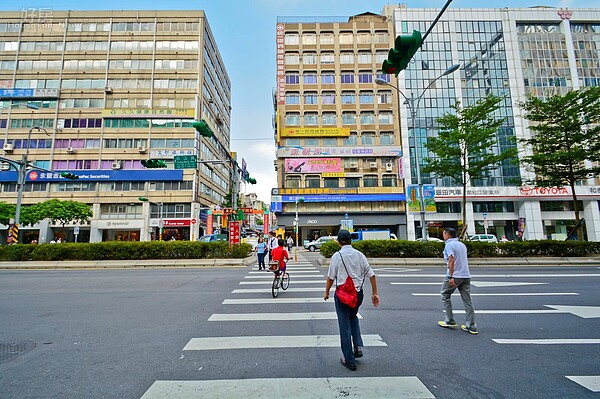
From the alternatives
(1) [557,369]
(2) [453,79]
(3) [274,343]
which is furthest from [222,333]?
(2) [453,79]

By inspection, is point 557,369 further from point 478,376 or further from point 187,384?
point 187,384

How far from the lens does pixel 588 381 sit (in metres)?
3.29

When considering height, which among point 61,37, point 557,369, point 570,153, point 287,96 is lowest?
point 557,369

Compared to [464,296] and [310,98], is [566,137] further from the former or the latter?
[310,98]

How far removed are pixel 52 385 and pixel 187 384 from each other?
1543 mm

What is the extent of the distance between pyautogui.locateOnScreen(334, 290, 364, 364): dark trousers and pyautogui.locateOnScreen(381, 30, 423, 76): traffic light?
4282 millimetres

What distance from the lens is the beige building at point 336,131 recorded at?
40.6m

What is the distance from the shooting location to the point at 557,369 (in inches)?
142

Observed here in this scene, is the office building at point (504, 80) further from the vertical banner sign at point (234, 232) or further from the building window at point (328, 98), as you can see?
the vertical banner sign at point (234, 232)

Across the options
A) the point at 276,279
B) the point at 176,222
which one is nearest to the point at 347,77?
the point at 176,222

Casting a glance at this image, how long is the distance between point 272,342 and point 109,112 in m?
45.7

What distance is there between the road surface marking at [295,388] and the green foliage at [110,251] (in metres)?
14.6

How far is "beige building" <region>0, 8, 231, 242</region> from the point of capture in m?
38.7

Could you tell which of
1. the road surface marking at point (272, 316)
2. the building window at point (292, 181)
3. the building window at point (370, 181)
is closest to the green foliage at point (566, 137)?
the road surface marking at point (272, 316)
